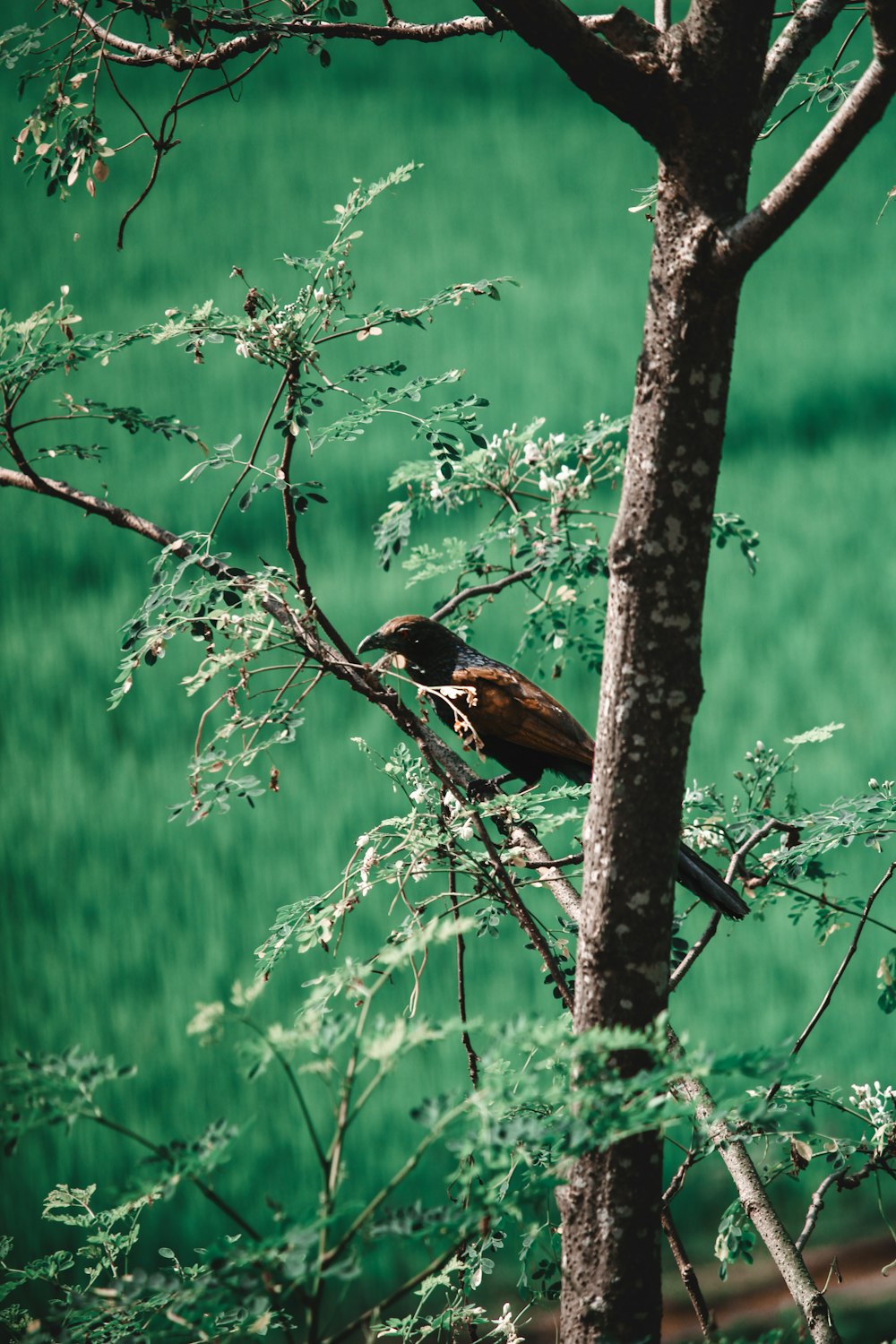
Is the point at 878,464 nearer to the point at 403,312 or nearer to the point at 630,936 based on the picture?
the point at 403,312

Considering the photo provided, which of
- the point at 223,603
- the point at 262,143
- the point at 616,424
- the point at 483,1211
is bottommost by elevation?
the point at 483,1211

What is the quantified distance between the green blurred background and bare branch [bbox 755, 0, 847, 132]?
45.9 inches

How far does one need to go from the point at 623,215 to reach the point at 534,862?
56.4 inches

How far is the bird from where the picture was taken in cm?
142

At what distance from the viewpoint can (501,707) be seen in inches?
56.0

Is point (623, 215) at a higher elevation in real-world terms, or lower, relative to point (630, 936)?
higher

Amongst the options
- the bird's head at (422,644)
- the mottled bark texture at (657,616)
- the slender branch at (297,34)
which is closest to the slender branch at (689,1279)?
the mottled bark texture at (657,616)

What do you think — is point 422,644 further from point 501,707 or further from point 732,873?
point 732,873

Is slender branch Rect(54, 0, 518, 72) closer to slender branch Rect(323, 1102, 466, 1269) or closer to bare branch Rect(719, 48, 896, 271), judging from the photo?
bare branch Rect(719, 48, 896, 271)

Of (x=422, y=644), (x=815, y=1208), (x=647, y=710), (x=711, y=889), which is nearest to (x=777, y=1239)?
(x=815, y=1208)

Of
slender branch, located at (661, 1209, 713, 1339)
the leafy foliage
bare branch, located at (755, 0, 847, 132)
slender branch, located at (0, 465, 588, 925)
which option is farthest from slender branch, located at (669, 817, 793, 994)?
bare branch, located at (755, 0, 847, 132)

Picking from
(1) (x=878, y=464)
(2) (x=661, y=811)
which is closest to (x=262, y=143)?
(1) (x=878, y=464)

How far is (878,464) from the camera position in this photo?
6.77 feet

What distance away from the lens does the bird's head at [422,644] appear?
147cm
